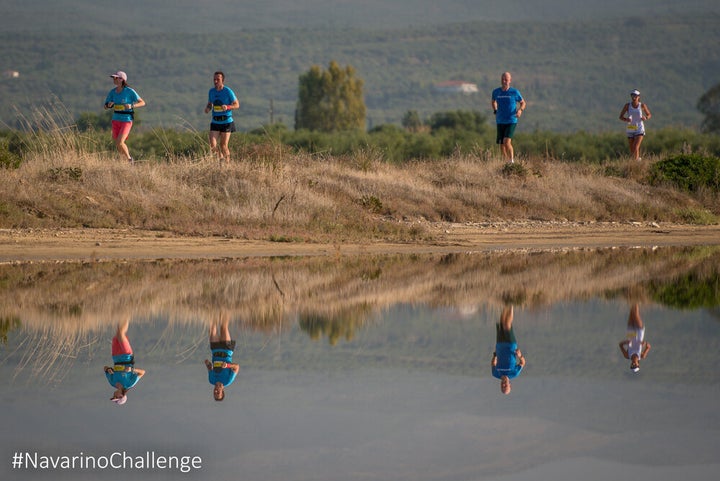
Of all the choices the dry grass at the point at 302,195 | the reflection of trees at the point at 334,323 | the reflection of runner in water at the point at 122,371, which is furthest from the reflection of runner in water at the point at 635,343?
the dry grass at the point at 302,195

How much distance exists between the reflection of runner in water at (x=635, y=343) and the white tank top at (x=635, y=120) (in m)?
14.1

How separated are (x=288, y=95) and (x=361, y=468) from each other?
526ft

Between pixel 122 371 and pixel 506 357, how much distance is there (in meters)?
2.79

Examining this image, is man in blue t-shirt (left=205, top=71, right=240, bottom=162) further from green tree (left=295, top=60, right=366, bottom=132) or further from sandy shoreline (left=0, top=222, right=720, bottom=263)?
green tree (left=295, top=60, right=366, bottom=132)

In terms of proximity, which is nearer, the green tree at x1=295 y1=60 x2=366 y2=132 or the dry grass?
the dry grass

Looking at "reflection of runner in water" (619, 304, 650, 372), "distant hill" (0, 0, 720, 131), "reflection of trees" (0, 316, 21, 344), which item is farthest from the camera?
"distant hill" (0, 0, 720, 131)

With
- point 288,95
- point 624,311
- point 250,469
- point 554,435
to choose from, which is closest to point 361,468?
point 250,469

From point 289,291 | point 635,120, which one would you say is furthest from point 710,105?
point 289,291

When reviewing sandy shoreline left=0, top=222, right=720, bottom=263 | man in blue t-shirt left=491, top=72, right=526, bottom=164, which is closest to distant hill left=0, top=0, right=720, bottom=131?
man in blue t-shirt left=491, top=72, right=526, bottom=164

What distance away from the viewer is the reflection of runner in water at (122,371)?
29.0ft

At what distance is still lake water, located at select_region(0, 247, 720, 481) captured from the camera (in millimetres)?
7344

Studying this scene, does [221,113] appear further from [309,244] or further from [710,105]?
[710,105]

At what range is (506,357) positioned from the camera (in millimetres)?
10219

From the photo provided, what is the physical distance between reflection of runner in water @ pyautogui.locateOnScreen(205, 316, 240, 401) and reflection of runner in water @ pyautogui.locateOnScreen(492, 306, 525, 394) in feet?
5.92
